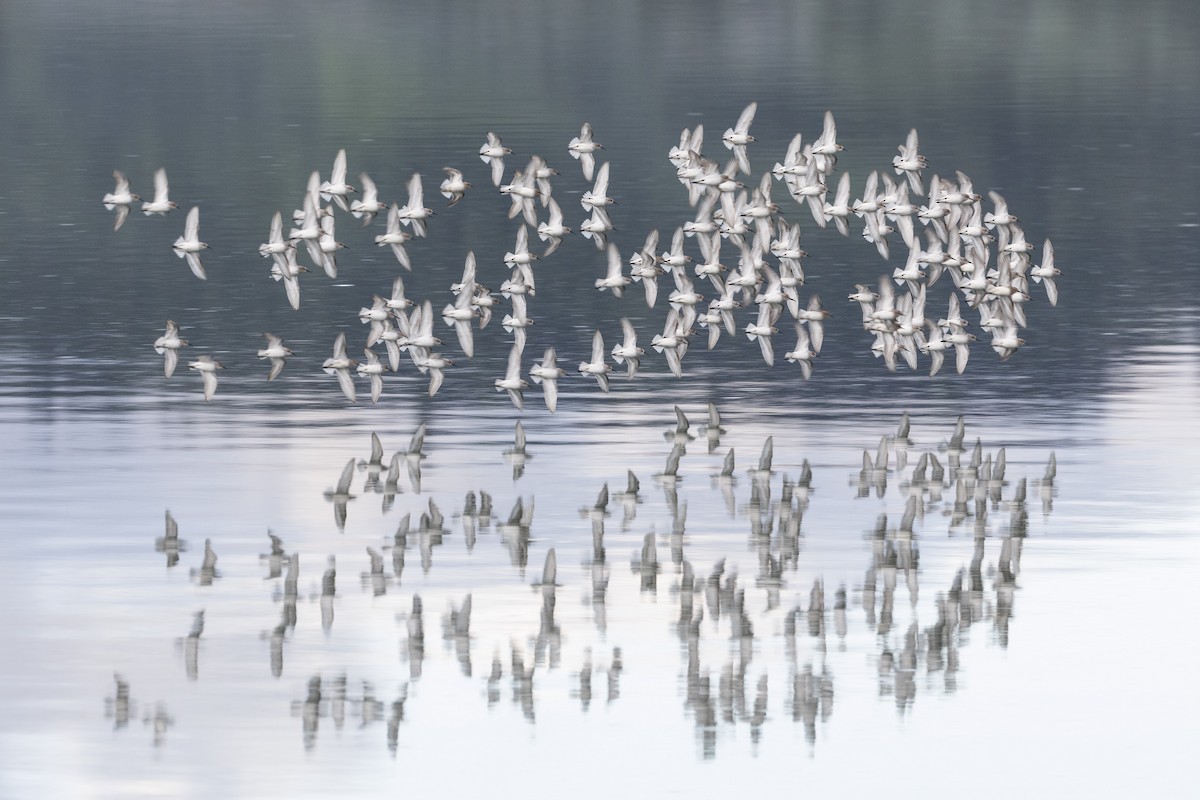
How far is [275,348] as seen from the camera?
4672 cm

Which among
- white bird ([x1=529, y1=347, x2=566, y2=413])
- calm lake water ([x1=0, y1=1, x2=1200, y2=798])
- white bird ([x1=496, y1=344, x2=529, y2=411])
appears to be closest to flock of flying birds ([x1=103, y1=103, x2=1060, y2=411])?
white bird ([x1=529, y1=347, x2=566, y2=413])

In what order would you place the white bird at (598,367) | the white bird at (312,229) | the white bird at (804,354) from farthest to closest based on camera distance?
the white bird at (312,229)
the white bird at (804,354)
the white bird at (598,367)

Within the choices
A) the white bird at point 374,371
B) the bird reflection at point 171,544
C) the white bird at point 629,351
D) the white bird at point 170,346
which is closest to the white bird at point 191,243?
the white bird at point 170,346

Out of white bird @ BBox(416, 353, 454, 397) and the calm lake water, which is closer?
the calm lake water

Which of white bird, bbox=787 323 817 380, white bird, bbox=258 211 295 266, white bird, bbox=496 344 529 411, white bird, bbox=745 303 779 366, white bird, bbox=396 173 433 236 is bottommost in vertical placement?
white bird, bbox=496 344 529 411

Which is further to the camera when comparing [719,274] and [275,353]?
[719,274]

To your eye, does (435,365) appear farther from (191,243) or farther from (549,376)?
(191,243)

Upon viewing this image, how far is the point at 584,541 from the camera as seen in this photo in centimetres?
3191

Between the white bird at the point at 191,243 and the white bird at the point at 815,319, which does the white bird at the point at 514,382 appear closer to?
the white bird at the point at 815,319

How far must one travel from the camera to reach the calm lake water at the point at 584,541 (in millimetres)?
23797

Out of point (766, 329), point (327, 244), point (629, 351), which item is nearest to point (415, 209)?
point (327, 244)

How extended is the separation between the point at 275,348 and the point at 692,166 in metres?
8.28

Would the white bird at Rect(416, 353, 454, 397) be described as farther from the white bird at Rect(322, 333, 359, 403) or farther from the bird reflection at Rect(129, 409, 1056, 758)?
the bird reflection at Rect(129, 409, 1056, 758)

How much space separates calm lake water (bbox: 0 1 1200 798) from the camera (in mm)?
23797
